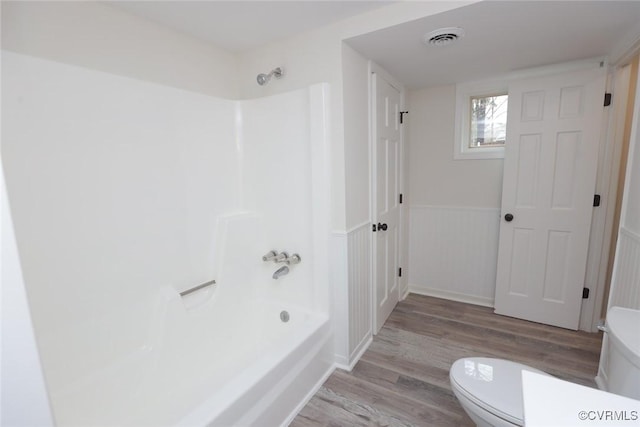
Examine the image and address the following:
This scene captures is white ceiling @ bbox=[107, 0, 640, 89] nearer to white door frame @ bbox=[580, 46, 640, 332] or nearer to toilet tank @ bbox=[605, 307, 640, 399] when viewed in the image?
white door frame @ bbox=[580, 46, 640, 332]

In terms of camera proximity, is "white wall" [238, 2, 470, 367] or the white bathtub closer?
the white bathtub

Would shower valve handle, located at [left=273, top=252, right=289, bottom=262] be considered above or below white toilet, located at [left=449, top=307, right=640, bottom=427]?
above

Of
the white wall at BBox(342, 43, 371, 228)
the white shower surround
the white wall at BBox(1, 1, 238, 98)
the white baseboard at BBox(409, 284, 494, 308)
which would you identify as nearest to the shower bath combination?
the white shower surround

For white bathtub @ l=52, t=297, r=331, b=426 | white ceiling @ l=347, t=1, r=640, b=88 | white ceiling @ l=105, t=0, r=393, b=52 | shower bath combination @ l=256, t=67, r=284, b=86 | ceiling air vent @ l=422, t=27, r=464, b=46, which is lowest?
white bathtub @ l=52, t=297, r=331, b=426

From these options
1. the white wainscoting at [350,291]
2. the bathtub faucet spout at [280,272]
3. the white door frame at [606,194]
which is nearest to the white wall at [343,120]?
the white wainscoting at [350,291]

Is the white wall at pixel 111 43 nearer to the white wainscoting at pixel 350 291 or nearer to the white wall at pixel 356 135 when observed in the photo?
the white wall at pixel 356 135

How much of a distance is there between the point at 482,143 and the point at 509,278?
1.24 metres

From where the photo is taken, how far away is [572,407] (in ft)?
1.94

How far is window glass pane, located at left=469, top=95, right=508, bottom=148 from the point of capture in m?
2.64

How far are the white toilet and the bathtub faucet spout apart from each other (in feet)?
3.84

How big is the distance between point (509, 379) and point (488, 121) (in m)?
2.22

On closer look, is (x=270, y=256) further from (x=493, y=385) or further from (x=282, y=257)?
(x=493, y=385)

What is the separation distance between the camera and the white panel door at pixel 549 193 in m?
2.19

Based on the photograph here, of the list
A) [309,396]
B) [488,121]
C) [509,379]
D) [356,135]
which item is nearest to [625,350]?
[509,379]
